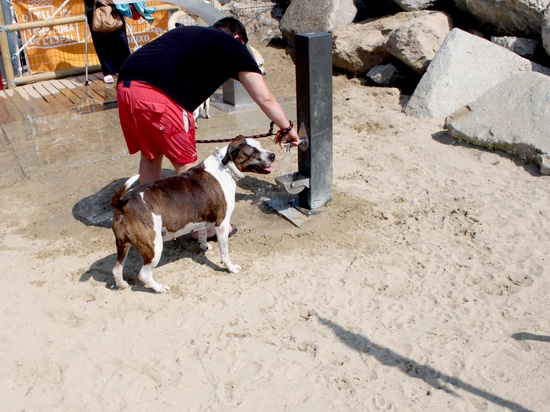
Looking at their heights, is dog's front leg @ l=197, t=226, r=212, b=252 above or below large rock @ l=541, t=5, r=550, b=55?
below

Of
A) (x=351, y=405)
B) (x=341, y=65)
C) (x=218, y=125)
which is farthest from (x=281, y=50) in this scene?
(x=351, y=405)

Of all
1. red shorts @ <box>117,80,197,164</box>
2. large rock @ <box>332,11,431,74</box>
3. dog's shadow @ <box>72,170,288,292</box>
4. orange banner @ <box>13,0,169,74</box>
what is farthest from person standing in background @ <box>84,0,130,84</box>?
red shorts @ <box>117,80,197,164</box>

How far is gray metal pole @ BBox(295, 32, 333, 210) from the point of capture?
5207 mm

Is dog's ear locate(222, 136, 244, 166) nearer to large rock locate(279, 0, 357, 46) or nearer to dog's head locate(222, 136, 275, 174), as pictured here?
dog's head locate(222, 136, 275, 174)

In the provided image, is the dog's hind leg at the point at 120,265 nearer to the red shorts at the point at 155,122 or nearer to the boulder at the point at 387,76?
the red shorts at the point at 155,122

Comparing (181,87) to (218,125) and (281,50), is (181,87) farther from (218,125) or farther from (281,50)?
(281,50)

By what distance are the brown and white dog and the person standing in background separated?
5.41 meters

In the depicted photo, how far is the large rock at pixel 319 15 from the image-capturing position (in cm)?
1014

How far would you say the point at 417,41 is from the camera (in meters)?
8.58

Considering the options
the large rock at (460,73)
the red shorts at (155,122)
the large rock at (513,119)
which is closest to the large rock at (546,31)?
the large rock at (460,73)

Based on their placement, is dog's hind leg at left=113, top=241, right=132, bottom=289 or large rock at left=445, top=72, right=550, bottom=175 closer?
dog's hind leg at left=113, top=241, right=132, bottom=289

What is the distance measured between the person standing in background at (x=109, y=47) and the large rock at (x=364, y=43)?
3.17 m

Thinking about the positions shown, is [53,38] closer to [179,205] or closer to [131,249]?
[131,249]

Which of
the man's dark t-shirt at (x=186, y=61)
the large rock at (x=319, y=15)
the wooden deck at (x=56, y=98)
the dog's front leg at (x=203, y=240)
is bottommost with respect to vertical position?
the dog's front leg at (x=203, y=240)
